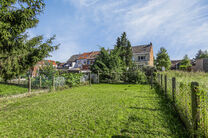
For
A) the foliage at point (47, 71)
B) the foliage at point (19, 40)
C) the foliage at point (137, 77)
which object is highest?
the foliage at point (19, 40)

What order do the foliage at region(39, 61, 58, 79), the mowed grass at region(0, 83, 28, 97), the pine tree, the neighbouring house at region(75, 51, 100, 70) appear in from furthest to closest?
the neighbouring house at region(75, 51, 100, 70) → the pine tree → the foliage at region(39, 61, 58, 79) → the mowed grass at region(0, 83, 28, 97)

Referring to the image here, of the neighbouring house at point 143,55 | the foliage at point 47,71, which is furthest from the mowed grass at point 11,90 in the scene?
the neighbouring house at point 143,55

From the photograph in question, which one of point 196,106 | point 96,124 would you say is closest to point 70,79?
point 96,124

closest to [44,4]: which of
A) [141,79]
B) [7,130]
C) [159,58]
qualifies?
[7,130]

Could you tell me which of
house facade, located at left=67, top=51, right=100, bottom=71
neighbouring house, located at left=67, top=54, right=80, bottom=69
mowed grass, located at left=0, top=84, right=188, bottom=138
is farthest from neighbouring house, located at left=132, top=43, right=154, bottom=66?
mowed grass, located at left=0, top=84, right=188, bottom=138

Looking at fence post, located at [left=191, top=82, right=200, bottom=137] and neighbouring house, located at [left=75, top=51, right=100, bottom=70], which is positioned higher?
neighbouring house, located at [left=75, top=51, right=100, bottom=70]

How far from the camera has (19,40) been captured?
22.0ft

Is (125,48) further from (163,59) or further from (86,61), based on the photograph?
(86,61)

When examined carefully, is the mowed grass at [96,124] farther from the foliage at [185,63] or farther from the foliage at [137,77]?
the foliage at [185,63]

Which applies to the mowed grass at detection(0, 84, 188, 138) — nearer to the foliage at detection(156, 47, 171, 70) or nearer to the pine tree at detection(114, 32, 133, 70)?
the pine tree at detection(114, 32, 133, 70)

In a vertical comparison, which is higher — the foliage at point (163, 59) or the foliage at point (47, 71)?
the foliage at point (163, 59)

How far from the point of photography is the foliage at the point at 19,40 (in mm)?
5637

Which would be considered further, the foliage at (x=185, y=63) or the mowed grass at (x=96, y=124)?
the foliage at (x=185, y=63)

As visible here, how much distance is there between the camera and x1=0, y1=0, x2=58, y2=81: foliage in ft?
18.5
